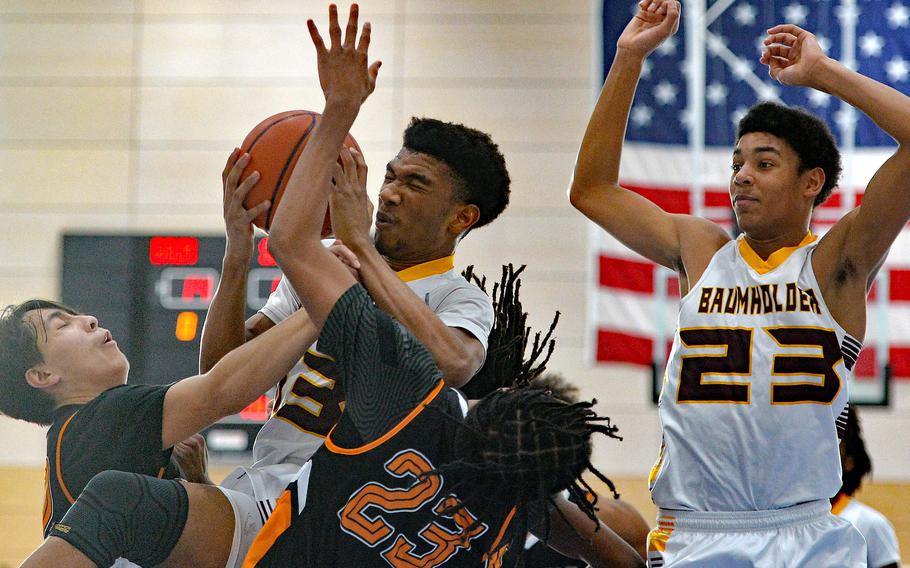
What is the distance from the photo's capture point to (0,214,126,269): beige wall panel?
8.11 metres

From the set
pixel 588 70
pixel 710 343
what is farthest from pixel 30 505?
pixel 710 343

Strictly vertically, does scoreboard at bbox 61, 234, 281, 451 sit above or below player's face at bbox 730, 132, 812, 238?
below

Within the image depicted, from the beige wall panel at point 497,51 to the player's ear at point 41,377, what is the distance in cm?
572

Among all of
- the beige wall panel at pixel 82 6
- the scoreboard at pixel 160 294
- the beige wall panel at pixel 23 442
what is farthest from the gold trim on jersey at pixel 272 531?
the beige wall panel at pixel 82 6

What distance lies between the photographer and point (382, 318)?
2029 mm

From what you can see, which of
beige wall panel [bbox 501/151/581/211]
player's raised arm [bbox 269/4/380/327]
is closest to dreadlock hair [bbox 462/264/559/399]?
player's raised arm [bbox 269/4/380/327]

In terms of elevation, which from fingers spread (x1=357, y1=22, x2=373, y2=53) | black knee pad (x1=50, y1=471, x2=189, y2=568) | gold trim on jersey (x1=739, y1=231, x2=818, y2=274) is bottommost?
black knee pad (x1=50, y1=471, x2=189, y2=568)

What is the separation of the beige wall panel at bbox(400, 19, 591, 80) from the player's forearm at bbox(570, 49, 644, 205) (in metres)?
5.29

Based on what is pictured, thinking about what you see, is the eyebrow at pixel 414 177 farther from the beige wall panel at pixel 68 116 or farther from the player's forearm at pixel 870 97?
the beige wall panel at pixel 68 116

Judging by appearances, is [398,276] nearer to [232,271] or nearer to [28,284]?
[232,271]

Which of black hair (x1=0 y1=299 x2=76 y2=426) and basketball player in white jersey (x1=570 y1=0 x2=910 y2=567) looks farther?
black hair (x1=0 y1=299 x2=76 y2=426)

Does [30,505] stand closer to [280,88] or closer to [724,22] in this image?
[280,88]

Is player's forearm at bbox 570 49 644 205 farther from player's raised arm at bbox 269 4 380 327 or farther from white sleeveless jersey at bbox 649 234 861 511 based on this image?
player's raised arm at bbox 269 4 380 327

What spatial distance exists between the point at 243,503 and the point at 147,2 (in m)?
6.54
